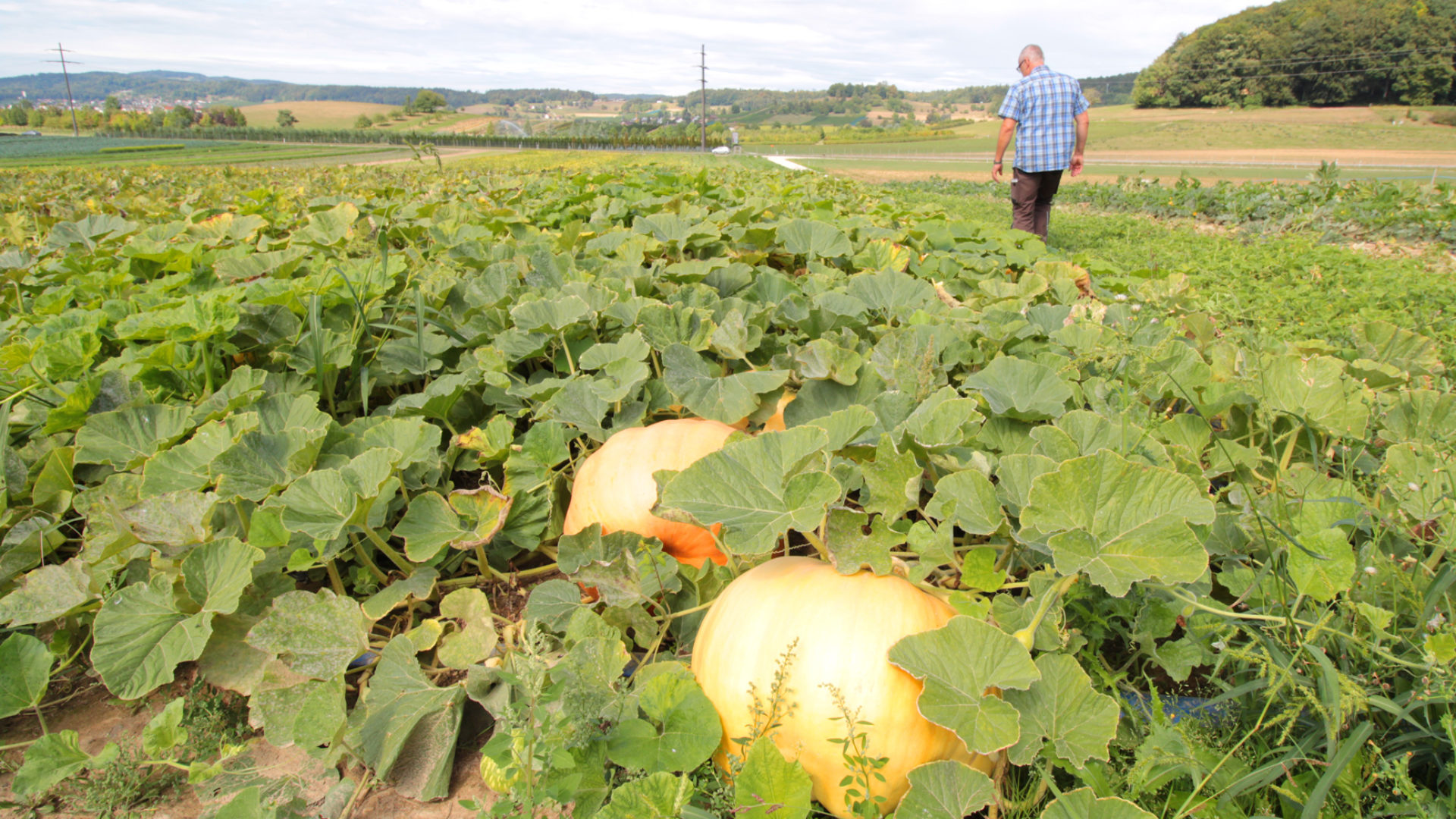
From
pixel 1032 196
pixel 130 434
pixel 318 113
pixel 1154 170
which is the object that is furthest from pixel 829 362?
pixel 318 113

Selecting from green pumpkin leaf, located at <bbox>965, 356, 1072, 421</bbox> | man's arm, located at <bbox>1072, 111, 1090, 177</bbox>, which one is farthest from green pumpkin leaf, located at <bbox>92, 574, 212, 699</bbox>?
man's arm, located at <bbox>1072, 111, 1090, 177</bbox>

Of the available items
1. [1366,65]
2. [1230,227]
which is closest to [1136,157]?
[1230,227]

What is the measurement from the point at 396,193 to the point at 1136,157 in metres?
44.0

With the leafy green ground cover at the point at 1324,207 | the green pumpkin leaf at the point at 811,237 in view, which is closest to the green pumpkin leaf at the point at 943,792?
the green pumpkin leaf at the point at 811,237

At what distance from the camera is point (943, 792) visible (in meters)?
1.01

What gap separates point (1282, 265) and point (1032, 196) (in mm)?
2355

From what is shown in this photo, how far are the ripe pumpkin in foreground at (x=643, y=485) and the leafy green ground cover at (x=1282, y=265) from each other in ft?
4.76

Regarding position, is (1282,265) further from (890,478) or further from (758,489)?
(758,489)

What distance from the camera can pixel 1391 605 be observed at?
1.21 metres

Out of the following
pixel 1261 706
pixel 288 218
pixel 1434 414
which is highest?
pixel 288 218

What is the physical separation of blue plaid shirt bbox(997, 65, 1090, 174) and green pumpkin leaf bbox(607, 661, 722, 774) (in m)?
6.76

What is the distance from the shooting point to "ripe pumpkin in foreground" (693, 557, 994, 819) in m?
1.10

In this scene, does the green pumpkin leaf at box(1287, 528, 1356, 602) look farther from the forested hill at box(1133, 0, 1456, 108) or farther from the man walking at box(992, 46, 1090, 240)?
the forested hill at box(1133, 0, 1456, 108)

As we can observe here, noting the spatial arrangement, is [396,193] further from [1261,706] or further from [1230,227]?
[1230,227]
